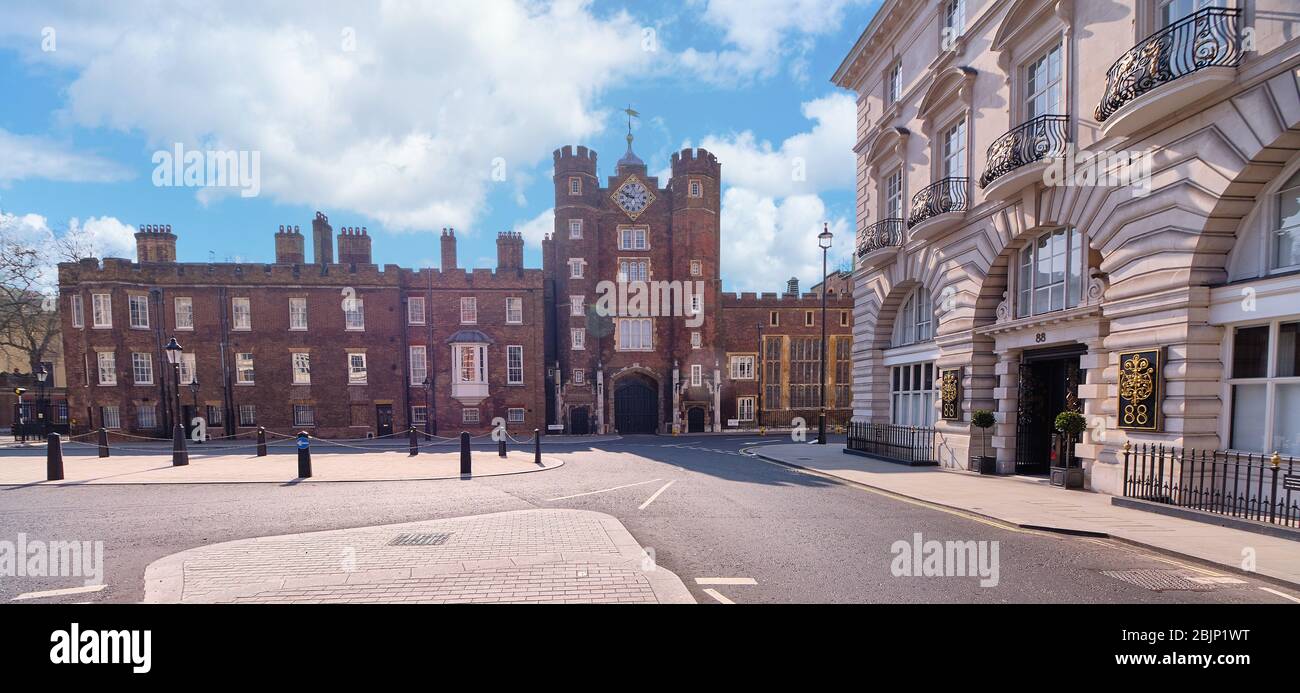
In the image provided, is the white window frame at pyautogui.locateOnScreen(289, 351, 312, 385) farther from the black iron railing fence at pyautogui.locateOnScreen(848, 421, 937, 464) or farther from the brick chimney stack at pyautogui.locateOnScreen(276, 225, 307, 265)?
the black iron railing fence at pyautogui.locateOnScreen(848, 421, 937, 464)

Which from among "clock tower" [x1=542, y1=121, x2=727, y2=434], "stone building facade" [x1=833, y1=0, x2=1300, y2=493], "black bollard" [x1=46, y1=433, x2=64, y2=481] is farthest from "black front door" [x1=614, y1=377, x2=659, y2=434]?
"black bollard" [x1=46, y1=433, x2=64, y2=481]

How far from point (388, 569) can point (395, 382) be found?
25.9 meters

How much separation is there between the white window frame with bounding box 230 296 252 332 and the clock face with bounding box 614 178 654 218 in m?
22.5

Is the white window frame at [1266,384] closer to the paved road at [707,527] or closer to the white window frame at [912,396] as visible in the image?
the paved road at [707,527]

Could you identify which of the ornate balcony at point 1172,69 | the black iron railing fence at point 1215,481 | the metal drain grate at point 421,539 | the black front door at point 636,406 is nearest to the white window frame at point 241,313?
the black front door at point 636,406

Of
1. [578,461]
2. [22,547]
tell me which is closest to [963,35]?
[578,461]

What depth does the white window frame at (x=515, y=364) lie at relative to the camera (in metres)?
30.0

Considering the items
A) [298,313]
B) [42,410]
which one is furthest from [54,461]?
[42,410]

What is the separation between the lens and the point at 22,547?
6.75 meters

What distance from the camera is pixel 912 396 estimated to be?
1748 cm

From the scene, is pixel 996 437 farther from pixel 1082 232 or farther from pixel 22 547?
pixel 22 547

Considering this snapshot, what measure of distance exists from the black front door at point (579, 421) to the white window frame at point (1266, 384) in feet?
90.0

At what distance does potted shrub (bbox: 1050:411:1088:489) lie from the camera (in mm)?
10641

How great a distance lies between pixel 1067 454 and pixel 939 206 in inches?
303
